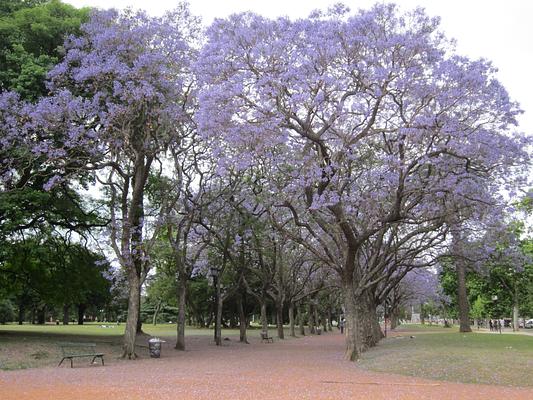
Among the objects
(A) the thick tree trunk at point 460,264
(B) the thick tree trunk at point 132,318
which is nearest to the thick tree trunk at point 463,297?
(A) the thick tree trunk at point 460,264

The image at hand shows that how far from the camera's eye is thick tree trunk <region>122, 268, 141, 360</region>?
19188 millimetres

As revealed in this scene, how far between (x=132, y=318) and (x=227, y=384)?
8.37 metres

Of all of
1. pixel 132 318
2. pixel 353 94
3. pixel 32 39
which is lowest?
pixel 132 318

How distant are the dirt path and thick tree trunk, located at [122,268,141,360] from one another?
90.4 inches

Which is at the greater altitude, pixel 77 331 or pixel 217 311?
pixel 217 311

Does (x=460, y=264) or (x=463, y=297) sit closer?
(x=460, y=264)

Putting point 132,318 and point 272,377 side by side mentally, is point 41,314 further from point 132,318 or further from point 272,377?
point 272,377

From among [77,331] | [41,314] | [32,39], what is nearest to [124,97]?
[32,39]

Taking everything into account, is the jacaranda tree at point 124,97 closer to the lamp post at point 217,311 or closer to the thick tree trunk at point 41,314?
the lamp post at point 217,311

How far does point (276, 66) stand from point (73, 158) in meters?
8.54

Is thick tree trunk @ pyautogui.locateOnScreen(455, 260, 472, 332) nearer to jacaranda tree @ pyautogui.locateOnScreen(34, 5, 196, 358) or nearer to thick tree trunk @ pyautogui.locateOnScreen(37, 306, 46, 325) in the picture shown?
jacaranda tree @ pyautogui.locateOnScreen(34, 5, 196, 358)

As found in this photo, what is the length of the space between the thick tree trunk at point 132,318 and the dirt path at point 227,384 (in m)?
2.30

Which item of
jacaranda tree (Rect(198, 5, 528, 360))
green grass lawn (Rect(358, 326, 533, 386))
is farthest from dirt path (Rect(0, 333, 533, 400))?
jacaranda tree (Rect(198, 5, 528, 360))

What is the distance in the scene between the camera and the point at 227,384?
12078 millimetres
